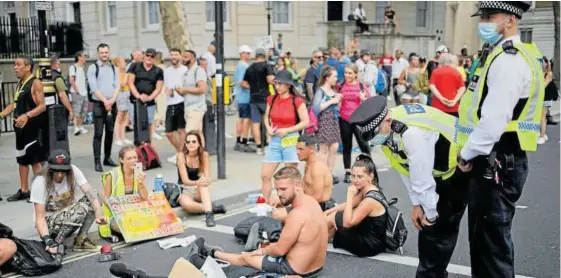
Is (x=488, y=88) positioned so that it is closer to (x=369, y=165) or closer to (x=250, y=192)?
(x=369, y=165)

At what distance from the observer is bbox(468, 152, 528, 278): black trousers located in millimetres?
3885

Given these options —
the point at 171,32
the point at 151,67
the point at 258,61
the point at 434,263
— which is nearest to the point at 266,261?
the point at 434,263

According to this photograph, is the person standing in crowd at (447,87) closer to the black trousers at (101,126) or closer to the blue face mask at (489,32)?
the black trousers at (101,126)

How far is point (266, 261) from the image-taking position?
512cm

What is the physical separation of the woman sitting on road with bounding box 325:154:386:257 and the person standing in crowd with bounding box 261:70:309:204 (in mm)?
1751

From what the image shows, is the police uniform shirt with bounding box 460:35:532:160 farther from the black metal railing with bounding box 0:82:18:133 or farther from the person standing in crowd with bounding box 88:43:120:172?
the black metal railing with bounding box 0:82:18:133

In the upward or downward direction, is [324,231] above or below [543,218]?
above

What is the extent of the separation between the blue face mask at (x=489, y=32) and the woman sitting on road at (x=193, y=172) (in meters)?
4.26

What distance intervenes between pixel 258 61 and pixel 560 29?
15.6 m

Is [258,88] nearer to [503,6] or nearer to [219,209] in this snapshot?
[219,209]

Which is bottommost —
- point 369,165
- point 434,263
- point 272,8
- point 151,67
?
point 434,263

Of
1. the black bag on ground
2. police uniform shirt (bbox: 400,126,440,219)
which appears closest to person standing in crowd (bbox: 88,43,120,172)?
the black bag on ground

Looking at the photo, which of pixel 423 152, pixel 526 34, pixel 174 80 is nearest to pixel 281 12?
pixel 526 34

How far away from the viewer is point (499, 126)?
11.8 ft
